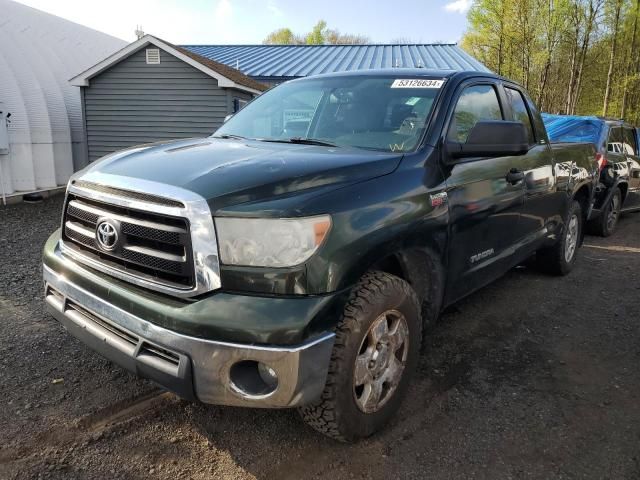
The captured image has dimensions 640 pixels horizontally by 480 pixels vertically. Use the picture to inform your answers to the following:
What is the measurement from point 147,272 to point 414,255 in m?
1.42

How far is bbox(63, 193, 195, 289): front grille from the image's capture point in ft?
6.89

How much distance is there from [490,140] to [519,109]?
1625 mm

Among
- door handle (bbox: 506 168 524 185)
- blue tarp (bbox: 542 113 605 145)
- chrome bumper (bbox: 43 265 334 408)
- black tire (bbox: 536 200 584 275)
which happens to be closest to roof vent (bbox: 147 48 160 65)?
blue tarp (bbox: 542 113 605 145)

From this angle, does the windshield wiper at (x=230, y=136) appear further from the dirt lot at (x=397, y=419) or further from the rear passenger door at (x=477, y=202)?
the dirt lot at (x=397, y=419)

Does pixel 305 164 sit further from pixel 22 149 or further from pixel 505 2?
pixel 505 2

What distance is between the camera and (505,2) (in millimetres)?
21250

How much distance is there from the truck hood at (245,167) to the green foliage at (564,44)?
72.9 feet

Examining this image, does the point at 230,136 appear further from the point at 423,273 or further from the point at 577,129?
the point at 577,129

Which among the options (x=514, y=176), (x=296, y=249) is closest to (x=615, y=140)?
(x=514, y=176)

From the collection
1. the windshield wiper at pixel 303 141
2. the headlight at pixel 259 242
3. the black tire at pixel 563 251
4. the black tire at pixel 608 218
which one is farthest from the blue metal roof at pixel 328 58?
the headlight at pixel 259 242

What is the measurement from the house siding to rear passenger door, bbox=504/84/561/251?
9230 mm

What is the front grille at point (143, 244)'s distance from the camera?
2.10 m

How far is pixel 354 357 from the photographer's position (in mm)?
2236

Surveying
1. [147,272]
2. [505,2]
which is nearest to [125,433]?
[147,272]
